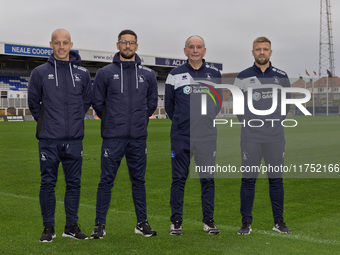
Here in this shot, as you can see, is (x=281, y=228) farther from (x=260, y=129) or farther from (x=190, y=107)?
(x=190, y=107)

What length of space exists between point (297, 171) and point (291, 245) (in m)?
6.53

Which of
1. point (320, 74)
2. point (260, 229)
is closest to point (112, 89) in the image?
point (260, 229)

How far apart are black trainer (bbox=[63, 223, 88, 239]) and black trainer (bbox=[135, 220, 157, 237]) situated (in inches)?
23.9

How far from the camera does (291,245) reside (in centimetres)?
Answer: 515

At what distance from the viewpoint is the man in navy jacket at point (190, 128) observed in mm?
5555

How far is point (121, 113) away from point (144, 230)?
1.35 m

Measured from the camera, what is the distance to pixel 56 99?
17.1 feet

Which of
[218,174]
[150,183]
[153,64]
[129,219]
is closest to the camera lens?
[129,219]

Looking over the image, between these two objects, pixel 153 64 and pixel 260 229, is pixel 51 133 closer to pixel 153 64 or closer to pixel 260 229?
pixel 260 229

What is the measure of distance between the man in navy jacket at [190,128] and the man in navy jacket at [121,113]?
35cm

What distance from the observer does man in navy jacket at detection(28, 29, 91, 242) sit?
5207mm

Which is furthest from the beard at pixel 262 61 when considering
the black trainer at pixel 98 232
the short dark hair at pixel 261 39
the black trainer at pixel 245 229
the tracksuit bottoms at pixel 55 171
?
the black trainer at pixel 98 232

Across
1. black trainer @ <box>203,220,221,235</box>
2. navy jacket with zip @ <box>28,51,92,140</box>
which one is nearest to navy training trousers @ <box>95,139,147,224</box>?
navy jacket with zip @ <box>28,51,92,140</box>

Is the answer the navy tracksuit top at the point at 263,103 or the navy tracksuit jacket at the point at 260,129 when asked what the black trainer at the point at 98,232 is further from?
the navy tracksuit top at the point at 263,103
